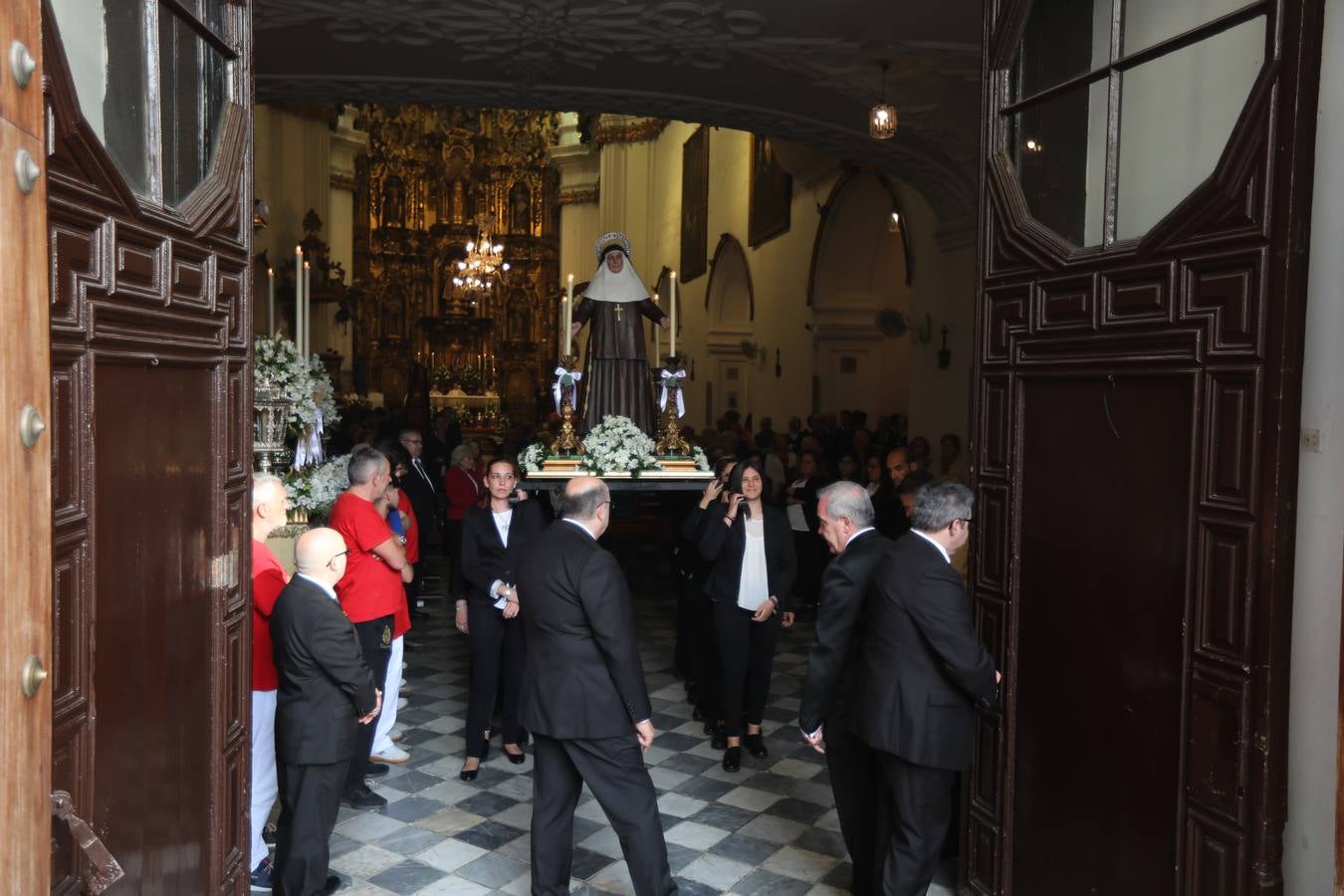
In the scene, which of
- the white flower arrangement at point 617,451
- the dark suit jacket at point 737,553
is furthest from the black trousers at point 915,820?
the white flower arrangement at point 617,451

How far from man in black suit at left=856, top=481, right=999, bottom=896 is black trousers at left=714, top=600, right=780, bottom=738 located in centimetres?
211

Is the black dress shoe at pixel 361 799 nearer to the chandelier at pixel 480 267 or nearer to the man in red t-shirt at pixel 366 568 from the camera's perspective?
the man in red t-shirt at pixel 366 568

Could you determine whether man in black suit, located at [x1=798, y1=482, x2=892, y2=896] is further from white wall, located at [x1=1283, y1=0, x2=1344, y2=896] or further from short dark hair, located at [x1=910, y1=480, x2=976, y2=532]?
white wall, located at [x1=1283, y1=0, x2=1344, y2=896]

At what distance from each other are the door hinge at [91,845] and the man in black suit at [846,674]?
2724 mm

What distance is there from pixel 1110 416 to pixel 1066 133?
45.1 inches

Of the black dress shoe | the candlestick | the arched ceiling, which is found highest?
the arched ceiling

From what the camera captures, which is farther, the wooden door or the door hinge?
the door hinge

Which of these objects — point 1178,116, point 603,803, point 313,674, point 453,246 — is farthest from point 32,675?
point 453,246

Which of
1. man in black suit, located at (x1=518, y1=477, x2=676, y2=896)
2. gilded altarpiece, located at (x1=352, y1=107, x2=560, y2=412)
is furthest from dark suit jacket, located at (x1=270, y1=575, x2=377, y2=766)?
gilded altarpiece, located at (x1=352, y1=107, x2=560, y2=412)

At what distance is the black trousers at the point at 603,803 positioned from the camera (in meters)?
4.26

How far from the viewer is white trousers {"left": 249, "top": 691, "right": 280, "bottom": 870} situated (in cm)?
457

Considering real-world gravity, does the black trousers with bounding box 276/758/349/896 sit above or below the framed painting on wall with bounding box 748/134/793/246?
below

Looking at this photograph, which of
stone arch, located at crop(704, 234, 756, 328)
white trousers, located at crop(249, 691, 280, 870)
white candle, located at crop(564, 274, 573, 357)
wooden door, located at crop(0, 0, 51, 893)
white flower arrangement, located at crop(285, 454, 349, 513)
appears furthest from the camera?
stone arch, located at crop(704, 234, 756, 328)

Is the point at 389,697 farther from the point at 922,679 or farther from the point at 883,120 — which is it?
the point at 883,120
